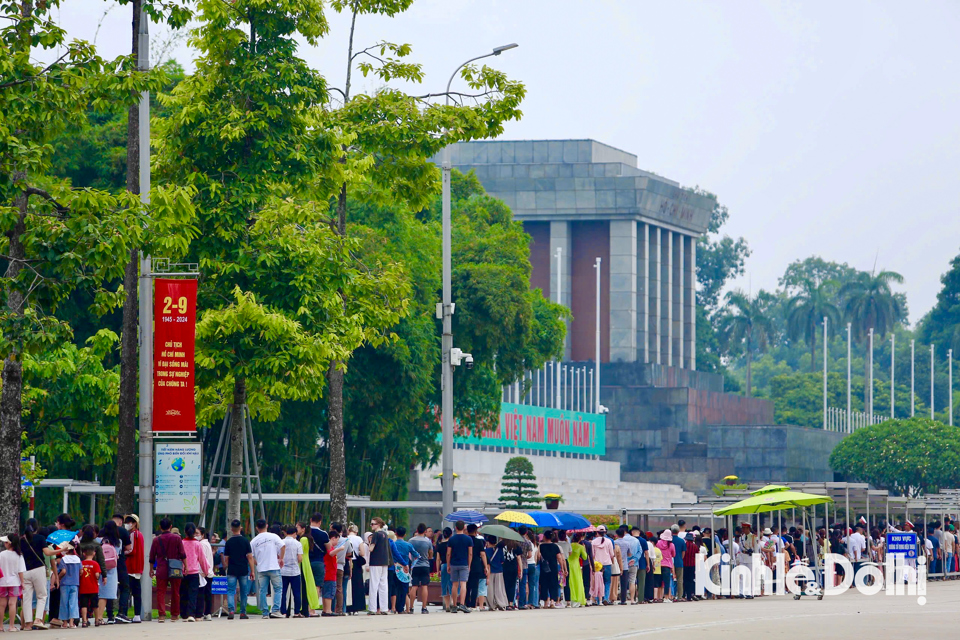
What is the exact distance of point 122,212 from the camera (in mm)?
17922

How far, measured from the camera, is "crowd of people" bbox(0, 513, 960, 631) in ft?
66.0

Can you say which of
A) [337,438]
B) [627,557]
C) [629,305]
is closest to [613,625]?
[337,438]

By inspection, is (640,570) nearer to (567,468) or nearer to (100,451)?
(100,451)

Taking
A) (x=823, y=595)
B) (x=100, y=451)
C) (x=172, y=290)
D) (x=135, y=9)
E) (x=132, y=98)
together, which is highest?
(x=135, y=9)

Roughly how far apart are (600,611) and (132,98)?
11487mm

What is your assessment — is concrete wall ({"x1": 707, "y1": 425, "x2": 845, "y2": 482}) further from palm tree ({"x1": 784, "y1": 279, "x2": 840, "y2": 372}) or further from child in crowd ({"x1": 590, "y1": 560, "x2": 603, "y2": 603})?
child in crowd ({"x1": 590, "y1": 560, "x2": 603, "y2": 603})

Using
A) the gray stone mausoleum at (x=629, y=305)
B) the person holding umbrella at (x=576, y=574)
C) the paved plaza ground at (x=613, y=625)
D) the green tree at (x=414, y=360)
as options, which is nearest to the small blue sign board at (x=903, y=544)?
the paved plaza ground at (x=613, y=625)

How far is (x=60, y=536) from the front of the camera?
20141 millimetres

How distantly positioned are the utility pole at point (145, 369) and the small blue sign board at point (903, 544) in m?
18.3

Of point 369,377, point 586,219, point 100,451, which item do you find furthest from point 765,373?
point 100,451

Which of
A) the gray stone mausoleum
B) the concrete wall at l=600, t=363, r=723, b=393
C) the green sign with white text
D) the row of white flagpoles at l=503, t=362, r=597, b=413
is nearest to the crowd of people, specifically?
the green sign with white text

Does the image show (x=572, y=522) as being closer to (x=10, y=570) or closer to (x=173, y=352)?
(x=173, y=352)

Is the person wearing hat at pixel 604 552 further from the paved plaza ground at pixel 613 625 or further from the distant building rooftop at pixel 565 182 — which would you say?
the distant building rooftop at pixel 565 182

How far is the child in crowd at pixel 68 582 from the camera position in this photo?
20.0m
